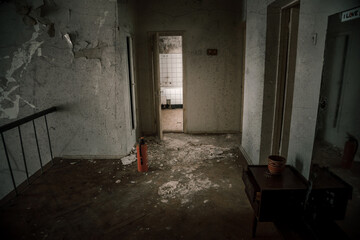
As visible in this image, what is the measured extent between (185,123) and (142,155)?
1.99 m

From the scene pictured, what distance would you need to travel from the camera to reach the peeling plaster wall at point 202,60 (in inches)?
175

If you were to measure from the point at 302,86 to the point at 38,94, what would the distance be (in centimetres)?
357

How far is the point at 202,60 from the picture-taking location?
4.67 meters

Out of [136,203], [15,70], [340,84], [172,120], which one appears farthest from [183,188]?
[172,120]

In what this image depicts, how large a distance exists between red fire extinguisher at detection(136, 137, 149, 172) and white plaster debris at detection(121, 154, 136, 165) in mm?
369

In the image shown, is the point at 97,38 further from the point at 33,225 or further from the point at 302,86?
the point at 302,86

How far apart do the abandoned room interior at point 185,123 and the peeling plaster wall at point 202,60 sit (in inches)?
0.8

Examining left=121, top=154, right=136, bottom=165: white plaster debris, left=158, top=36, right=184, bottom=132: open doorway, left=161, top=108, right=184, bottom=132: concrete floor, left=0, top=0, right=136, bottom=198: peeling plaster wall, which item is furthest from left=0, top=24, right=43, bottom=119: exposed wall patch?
left=158, top=36, right=184, bottom=132: open doorway

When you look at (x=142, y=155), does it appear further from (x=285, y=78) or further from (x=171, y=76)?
(x=171, y=76)

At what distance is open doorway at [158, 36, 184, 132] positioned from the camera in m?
7.08

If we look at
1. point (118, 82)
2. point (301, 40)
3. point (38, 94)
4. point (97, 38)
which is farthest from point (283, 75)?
point (38, 94)

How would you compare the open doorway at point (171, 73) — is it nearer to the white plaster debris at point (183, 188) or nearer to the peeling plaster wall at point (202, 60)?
the peeling plaster wall at point (202, 60)

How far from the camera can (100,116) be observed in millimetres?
3561

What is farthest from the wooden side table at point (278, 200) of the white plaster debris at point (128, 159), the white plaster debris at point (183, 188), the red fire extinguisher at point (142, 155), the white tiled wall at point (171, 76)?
the white tiled wall at point (171, 76)
